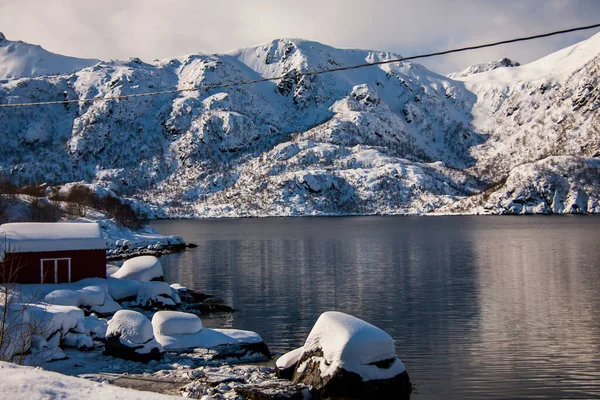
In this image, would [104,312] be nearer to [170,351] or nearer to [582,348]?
[170,351]

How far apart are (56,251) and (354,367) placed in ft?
92.8

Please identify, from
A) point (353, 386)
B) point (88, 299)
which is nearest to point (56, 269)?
point (88, 299)

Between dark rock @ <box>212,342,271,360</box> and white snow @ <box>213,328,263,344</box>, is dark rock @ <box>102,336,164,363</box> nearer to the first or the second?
dark rock @ <box>212,342,271,360</box>

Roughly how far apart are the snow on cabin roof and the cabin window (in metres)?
0.83

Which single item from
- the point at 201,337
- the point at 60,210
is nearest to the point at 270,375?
the point at 201,337

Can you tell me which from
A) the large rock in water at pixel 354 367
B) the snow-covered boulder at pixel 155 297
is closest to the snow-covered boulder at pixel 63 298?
the snow-covered boulder at pixel 155 297

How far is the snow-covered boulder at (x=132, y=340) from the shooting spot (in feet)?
81.7

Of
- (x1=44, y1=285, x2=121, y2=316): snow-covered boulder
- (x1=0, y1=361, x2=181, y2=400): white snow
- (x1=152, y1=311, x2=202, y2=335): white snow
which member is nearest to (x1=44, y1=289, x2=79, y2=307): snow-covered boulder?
(x1=44, y1=285, x2=121, y2=316): snow-covered boulder

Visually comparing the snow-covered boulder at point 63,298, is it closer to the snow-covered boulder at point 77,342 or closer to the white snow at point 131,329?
Result: the snow-covered boulder at point 77,342

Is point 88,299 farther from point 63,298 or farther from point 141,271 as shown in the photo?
point 141,271

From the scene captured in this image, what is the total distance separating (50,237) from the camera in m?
41.8

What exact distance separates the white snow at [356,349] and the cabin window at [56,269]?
26.4 meters

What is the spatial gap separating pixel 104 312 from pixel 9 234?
10.8 metres

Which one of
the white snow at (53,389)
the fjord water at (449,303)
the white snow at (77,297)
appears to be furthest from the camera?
the white snow at (77,297)
